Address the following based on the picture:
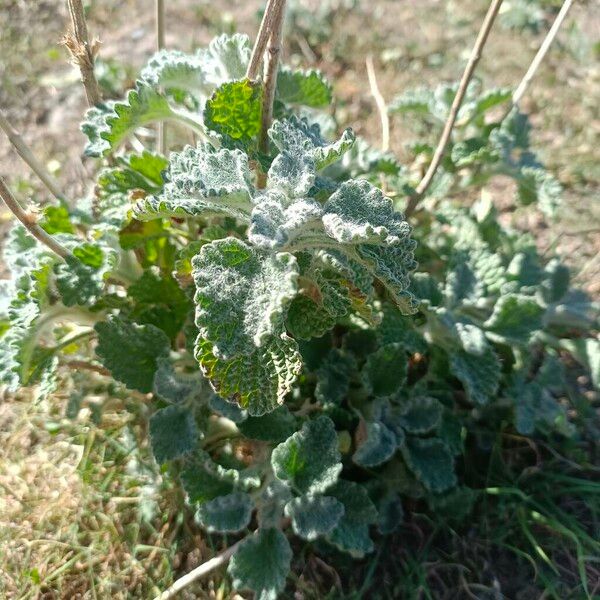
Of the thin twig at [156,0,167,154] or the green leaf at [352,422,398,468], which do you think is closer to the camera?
the green leaf at [352,422,398,468]

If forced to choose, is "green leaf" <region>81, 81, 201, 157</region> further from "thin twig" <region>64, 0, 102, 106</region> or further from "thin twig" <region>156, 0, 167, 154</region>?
"thin twig" <region>156, 0, 167, 154</region>

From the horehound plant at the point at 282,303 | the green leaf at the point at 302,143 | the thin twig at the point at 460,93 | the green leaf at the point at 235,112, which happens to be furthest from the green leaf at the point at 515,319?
the green leaf at the point at 235,112

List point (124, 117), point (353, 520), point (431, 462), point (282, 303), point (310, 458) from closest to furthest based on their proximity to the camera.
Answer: point (282, 303) → point (124, 117) → point (310, 458) → point (353, 520) → point (431, 462)

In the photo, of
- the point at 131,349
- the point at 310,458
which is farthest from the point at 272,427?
the point at 131,349

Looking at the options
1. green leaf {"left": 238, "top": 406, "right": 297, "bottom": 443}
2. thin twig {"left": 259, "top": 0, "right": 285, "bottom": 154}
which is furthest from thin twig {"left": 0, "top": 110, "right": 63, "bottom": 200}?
green leaf {"left": 238, "top": 406, "right": 297, "bottom": 443}

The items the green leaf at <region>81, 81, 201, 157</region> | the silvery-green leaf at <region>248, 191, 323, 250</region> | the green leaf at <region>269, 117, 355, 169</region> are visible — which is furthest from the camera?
the green leaf at <region>81, 81, 201, 157</region>

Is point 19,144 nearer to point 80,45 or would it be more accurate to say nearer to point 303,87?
point 80,45

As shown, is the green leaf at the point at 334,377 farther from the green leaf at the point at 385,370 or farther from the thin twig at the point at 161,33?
the thin twig at the point at 161,33

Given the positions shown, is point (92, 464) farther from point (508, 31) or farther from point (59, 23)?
point (508, 31)
